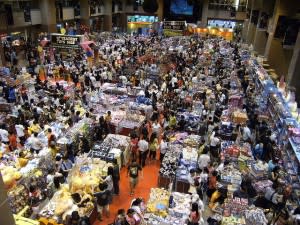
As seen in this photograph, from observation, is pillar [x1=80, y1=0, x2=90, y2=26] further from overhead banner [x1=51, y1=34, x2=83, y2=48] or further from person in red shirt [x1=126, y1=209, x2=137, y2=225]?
person in red shirt [x1=126, y1=209, x2=137, y2=225]

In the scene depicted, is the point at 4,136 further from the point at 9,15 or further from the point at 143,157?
the point at 9,15

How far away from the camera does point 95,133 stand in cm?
1214

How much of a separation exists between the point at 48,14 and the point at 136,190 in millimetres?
23471

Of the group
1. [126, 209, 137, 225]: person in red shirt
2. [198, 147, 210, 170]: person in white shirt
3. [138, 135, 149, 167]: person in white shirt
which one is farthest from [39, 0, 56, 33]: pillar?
[126, 209, 137, 225]: person in red shirt

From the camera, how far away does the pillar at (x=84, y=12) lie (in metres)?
34.6

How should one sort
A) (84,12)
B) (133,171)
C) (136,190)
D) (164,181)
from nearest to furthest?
(133,171) → (164,181) → (136,190) → (84,12)

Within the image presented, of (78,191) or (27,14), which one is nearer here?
(78,191)

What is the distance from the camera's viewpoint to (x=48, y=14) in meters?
27.8

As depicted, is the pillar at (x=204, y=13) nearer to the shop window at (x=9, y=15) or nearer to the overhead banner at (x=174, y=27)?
the overhead banner at (x=174, y=27)

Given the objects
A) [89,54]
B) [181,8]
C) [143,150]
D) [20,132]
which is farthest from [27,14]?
[181,8]

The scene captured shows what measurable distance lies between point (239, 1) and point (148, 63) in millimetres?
27161

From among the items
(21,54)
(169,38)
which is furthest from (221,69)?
(21,54)

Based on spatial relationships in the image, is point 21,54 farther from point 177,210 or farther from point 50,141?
point 177,210

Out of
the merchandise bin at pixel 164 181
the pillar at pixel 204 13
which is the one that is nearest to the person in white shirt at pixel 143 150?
the merchandise bin at pixel 164 181
